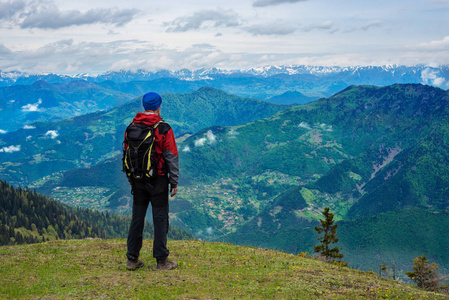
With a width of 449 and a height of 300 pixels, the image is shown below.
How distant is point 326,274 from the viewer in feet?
53.0

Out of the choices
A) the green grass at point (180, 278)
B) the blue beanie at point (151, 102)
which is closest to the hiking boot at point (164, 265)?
the green grass at point (180, 278)

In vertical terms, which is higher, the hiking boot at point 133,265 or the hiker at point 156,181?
the hiker at point 156,181

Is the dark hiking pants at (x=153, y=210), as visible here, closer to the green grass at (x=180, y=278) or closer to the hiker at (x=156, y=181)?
the hiker at (x=156, y=181)

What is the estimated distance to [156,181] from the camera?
1308 centimetres

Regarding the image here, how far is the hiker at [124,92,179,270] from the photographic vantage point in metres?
12.8

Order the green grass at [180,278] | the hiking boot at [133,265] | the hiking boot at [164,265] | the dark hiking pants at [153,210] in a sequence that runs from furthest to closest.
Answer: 1. the hiking boot at [164,265]
2. the hiking boot at [133,265]
3. the dark hiking pants at [153,210]
4. the green grass at [180,278]

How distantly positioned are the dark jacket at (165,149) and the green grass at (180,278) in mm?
4025

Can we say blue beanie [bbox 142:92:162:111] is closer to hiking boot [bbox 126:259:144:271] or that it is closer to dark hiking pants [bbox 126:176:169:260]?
dark hiking pants [bbox 126:176:169:260]

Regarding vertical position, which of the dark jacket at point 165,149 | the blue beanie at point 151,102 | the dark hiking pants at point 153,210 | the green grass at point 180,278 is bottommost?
the green grass at point 180,278

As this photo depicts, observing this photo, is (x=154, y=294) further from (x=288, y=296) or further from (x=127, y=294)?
(x=288, y=296)

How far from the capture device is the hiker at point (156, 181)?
12.8 meters

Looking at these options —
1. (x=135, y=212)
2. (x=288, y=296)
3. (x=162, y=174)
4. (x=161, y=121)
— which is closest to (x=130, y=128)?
(x=161, y=121)

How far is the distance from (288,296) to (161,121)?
8.44 m

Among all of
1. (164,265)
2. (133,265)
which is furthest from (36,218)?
(164,265)
